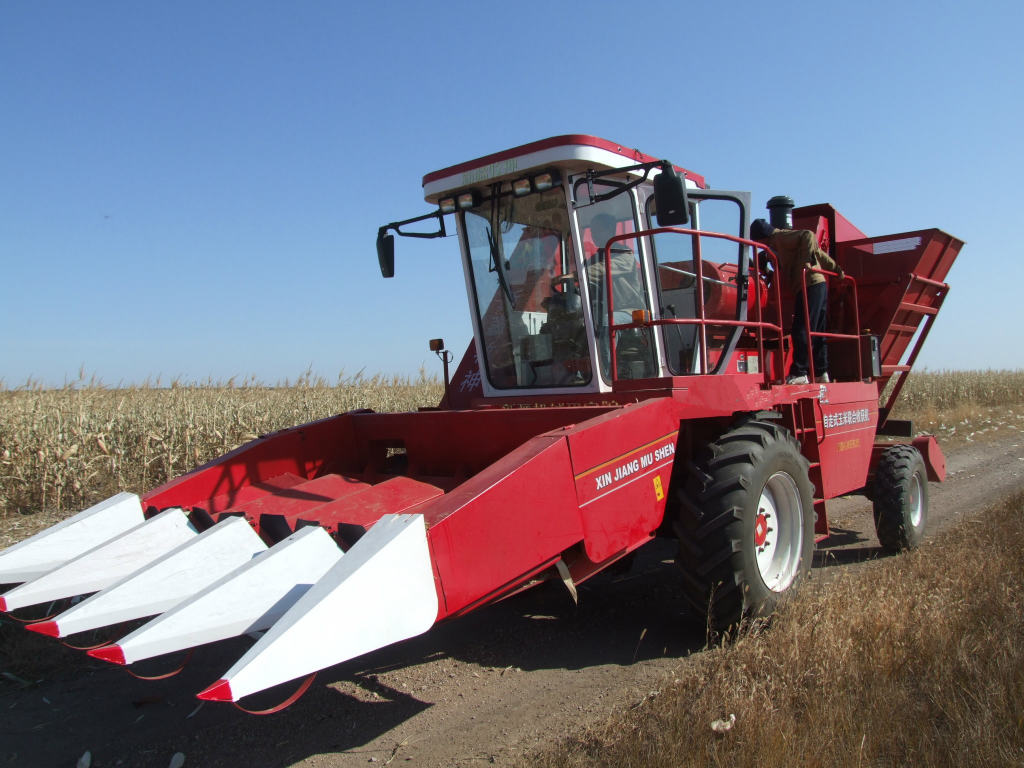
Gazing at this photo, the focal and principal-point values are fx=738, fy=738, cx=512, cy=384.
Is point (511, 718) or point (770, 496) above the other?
point (770, 496)

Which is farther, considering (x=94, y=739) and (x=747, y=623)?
(x=747, y=623)

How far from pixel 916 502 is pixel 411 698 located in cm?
492

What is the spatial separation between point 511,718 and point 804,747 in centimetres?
130

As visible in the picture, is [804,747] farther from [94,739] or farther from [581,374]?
[94,739]

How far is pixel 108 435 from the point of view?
26.6 ft

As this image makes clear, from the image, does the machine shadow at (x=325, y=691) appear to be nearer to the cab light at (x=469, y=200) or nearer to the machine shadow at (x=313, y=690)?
the machine shadow at (x=313, y=690)

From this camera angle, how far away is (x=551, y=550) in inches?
130

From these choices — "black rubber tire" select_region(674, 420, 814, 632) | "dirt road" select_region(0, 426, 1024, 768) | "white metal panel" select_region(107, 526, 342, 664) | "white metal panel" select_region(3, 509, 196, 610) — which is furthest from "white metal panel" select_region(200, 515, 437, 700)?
"black rubber tire" select_region(674, 420, 814, 632)

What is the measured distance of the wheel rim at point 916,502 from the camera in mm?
6313

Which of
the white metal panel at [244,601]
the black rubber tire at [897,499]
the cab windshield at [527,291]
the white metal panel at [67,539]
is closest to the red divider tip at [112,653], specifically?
the white metal panel at [244,601]

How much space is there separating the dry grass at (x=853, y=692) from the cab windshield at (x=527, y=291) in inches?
78.8

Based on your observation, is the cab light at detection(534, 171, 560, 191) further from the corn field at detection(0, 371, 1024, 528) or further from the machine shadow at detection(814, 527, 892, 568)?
the corn field at detection(0, 371, 1024, 528)

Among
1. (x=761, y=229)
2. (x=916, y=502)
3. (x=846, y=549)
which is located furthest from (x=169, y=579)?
(x=916, y=502)

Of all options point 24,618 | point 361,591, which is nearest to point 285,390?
point 24,618
